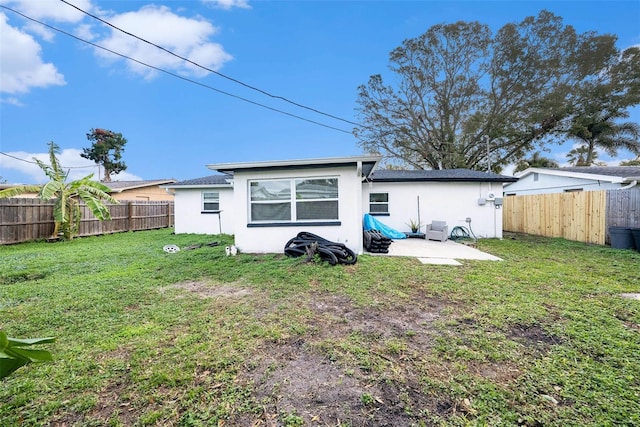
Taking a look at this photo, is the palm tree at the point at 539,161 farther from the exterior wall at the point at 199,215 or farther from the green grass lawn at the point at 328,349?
the exterior wall at the point at 199,215

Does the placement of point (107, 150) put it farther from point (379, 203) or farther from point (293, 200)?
point (293, 200)

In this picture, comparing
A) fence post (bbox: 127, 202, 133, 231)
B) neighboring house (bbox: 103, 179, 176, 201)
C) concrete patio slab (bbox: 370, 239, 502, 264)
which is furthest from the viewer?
neighboring house (bbox: 103, 179, 176, 201)

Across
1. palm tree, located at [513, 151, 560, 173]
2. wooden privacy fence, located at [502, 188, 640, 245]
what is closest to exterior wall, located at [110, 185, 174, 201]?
wooden privacy fence, located at [502, 188, 640, 245]

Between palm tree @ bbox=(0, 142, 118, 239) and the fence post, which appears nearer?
palm tree @ bbox=(0, 142, 118, 239)

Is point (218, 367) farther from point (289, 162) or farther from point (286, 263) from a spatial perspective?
point (289, 162)

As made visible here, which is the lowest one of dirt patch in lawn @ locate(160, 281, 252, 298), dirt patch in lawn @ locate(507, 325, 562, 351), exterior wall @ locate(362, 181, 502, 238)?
dirt patch in lawn @ locate(507, 325, 562, 351)

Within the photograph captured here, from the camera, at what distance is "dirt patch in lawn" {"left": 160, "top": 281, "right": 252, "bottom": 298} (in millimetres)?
4680

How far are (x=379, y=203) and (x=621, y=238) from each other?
24.5ft

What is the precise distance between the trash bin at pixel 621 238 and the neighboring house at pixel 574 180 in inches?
99.5

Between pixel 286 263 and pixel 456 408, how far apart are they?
15.9 ft

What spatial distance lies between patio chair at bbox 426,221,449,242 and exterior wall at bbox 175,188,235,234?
8.67 m

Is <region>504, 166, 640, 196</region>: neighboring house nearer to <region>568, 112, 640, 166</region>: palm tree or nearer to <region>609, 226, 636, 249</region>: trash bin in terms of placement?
<region>609, 226, 636, 249</region>: trash bin

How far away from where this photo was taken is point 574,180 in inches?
506

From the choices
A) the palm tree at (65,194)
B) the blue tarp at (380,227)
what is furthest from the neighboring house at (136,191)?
the blue tarp at (380,227)
